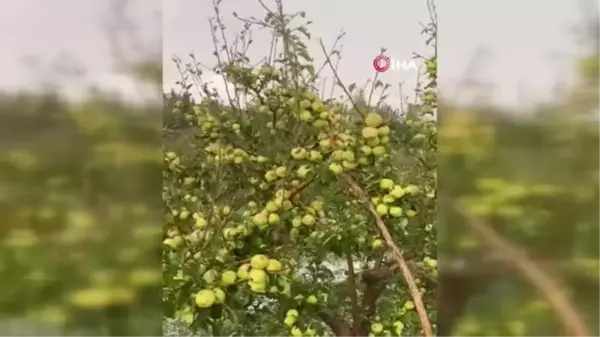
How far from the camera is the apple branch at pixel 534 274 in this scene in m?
1.17

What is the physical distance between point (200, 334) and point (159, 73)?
0.44 m

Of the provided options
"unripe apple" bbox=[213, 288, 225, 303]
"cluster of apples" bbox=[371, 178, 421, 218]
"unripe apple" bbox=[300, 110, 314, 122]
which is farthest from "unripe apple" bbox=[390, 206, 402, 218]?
"unripe apple" bbox=[213, 288, 225, 303]

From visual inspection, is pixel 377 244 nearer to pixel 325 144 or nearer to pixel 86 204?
pixel 325 144

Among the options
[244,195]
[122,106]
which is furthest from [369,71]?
[122,106]

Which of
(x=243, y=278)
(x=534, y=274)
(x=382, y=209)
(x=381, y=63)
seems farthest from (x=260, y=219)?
(x=534, y=274)

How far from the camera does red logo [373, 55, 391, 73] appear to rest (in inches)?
47.6

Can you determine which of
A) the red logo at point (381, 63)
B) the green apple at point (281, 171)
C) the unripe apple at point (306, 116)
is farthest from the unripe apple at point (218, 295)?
the red logo at point (381, 63)

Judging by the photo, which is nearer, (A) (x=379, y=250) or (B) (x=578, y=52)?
(B) (x=578, y=52)

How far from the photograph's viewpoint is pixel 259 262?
122 cm

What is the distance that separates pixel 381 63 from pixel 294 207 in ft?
0.92

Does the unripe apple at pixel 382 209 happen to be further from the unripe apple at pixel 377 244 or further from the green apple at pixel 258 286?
the green apple at pixel 258 286

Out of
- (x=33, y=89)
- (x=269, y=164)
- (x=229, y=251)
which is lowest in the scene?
(x=229, y=251)

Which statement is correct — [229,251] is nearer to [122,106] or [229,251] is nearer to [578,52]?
[122,106]

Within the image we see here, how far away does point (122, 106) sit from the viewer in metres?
1.16
